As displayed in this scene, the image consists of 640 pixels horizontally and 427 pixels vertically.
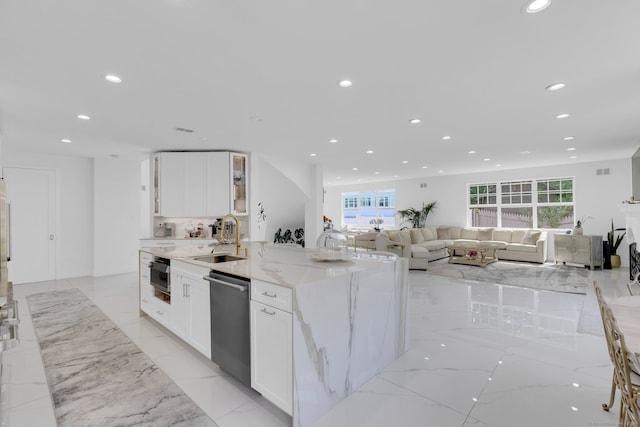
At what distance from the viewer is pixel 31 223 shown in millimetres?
5965

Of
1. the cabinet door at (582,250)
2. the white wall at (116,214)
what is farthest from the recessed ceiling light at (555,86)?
the white wall at (116,214)

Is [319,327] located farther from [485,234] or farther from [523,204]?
[523,204]

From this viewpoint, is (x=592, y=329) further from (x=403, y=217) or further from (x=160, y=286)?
(x=403, y=217)

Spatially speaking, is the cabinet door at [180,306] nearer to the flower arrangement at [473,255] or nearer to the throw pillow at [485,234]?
the flower arrangement at [473,255]

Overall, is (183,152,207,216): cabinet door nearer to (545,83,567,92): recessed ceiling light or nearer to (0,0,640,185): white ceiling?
(0,0,640,185): white ceiling

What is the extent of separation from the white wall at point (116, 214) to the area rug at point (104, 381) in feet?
9.85

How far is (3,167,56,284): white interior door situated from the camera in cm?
579

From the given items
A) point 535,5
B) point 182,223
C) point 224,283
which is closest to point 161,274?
point 224,283

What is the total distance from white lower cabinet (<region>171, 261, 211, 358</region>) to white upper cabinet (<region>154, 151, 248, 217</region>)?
2.87 meters

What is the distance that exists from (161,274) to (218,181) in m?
2.86

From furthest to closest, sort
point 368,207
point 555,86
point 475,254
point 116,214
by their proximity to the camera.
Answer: point 368,207 < point 475,254 < point 116,214 < point 555,86

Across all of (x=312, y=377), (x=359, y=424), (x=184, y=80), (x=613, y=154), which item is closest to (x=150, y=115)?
(x=184, y=80)

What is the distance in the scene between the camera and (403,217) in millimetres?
11125

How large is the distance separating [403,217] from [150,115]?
9004 millimetres
